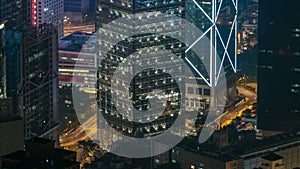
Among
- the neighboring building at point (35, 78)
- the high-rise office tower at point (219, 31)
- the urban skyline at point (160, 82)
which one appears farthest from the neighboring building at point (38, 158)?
the high-rise office tower at point (219, 31)

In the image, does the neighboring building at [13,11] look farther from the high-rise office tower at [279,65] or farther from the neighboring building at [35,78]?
the high-rise office tower at [279,65]

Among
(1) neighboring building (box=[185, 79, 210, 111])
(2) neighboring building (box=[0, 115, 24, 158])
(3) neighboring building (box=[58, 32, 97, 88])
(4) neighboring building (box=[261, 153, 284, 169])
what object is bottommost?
(1) neighboring building (box=[185, 79, 210, 111])

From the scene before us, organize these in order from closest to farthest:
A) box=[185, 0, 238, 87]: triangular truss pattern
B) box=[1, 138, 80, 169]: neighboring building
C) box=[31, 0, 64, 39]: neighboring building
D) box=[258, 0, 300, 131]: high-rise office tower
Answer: box=[1, 138, 80, 169]: neighboring building → box=[258, 0, 300, 131]: high-rise office tower → box=[31, 0, 64, 39]: neighboring building → box=[185, 0, 238, 87]: triangular truss pattern

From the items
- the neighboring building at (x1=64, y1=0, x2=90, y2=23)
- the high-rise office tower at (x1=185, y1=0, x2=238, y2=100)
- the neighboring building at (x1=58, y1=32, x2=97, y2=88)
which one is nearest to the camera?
the neighboring building at (x1=58, y1=32, x2=97, y2=88)

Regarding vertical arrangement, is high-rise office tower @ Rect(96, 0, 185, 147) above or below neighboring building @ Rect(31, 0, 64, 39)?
below

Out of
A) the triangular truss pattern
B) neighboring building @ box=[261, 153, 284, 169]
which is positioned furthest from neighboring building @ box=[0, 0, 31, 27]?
the triangular truss pattern

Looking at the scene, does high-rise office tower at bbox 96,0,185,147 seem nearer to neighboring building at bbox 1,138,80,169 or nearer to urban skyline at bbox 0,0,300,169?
urban skyline at bbox 0,0,300,169

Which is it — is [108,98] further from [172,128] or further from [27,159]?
[27,159]

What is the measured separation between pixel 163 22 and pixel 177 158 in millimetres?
7832

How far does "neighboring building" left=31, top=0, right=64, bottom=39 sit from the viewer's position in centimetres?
3484

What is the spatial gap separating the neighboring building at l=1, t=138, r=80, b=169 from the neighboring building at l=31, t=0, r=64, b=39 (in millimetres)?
19094

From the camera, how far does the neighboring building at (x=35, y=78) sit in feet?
78.4

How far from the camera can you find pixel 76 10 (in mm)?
43719

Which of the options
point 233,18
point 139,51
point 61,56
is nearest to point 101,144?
point 139,51
